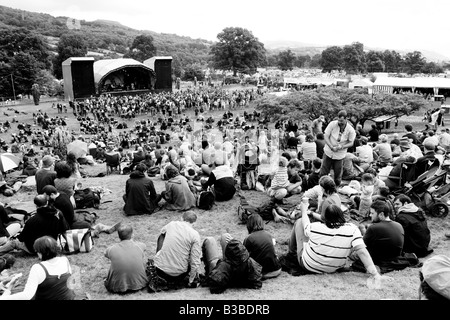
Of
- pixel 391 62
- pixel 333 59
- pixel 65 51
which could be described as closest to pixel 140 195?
pixel 65 51

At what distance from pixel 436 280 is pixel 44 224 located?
4.08 m

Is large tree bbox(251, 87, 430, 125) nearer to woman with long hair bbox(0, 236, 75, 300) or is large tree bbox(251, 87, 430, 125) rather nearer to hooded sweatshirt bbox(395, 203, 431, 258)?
hooded sweatshirt bbox(395, 203, 431, 258)

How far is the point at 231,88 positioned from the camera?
40031 millimetres

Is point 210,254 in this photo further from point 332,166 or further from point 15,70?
point 15,70

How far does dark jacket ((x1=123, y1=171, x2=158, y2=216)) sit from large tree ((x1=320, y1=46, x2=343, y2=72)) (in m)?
74.1

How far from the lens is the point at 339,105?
822 inches

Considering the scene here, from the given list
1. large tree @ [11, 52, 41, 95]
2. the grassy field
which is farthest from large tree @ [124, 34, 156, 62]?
the grassy field

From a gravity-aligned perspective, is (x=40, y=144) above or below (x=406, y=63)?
below

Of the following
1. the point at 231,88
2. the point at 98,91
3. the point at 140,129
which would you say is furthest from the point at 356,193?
the point at 231,88

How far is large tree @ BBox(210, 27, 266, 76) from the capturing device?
5100 cm

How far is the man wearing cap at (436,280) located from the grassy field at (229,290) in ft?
2.13

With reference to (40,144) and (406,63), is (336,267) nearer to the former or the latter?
(40,144)

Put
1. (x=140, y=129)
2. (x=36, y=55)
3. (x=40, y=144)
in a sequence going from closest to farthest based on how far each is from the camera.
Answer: (x=40, y=144)
(x=140, y=129)
(x=36, y=55)
